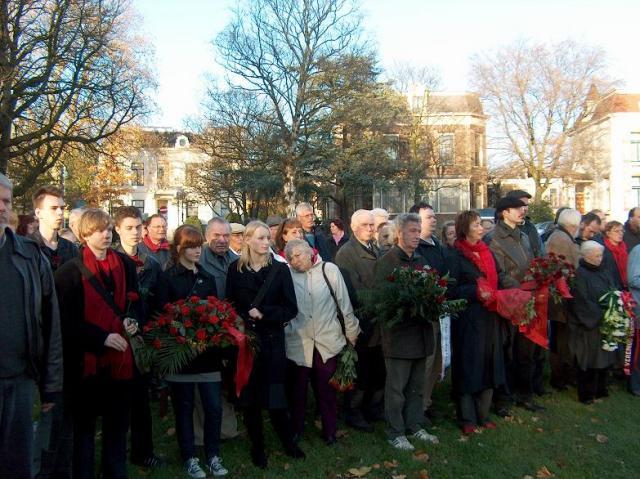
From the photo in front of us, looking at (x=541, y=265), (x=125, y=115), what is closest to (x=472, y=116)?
(x=125, y=115)

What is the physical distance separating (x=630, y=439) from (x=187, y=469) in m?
4.37

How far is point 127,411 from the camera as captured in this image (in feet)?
15.7

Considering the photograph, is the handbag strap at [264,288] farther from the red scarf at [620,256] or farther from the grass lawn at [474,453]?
the red scarf at [620,256]

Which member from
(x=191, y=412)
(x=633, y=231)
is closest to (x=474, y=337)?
(x=191, y=412)

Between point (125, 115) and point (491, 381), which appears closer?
point (491, 381)

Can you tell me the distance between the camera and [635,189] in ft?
165

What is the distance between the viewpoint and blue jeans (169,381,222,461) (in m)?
5.35

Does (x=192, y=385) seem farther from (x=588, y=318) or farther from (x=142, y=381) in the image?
(x=588, y=318)

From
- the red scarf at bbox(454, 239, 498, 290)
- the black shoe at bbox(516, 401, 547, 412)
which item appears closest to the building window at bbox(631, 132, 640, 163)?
the black shoe at bbox(516, 401, 547, 412)

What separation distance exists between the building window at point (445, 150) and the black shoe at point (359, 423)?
37.0m

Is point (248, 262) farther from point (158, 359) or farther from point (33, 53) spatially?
point (33, 53)

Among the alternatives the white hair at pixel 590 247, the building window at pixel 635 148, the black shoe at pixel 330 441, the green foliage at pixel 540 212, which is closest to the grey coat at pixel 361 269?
the black shoe at pixel 330 441

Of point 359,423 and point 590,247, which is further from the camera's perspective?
point 590,247

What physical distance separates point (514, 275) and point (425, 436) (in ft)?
6.80
